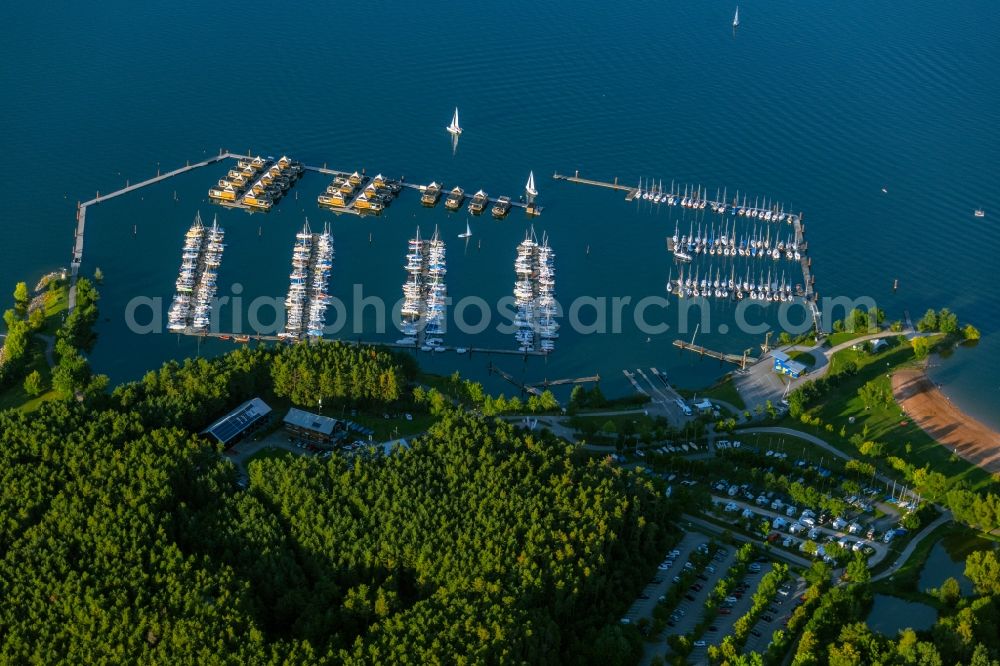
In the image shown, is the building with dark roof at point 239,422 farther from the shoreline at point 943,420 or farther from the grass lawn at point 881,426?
the shoreline at point 943,420

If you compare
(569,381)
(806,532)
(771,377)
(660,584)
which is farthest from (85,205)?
(806,532)

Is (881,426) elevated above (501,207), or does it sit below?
below

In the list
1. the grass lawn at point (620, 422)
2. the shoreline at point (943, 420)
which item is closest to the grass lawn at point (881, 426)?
the shoreline at point (943, 420)

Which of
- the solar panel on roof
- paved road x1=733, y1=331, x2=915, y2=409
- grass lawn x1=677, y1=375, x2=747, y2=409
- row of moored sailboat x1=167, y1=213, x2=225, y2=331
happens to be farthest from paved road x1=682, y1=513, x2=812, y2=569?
row of moored sailboat x1=167, y1=213, x2=225, y2=331

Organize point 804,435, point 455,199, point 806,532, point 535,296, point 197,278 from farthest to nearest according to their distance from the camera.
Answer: point 455,199 < point 535,296 < point 197,278 < point 804,435 < point 806,532

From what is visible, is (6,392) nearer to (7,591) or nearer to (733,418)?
(7,591)

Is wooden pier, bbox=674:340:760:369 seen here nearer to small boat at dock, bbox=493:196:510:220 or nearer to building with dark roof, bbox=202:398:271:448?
small boat at dock, bbox=493:196:510:220

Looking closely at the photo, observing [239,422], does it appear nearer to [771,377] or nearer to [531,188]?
[771,377]
